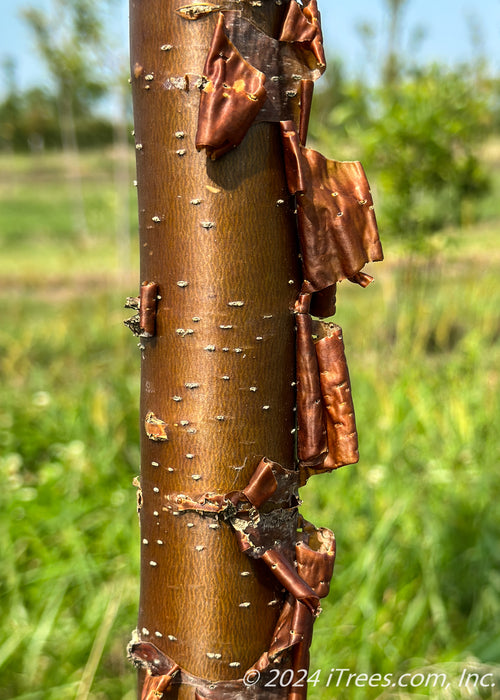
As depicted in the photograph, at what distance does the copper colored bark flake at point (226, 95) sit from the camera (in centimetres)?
60

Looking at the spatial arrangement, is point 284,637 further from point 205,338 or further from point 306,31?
point 306,31

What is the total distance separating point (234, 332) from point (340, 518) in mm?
1676

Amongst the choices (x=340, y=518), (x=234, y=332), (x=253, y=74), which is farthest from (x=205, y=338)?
(x=340, y=518)

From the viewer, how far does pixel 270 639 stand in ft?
2.42

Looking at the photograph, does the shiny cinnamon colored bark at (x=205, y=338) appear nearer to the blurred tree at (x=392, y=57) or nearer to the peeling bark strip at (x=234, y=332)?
A: the peeling bark strip at (x=234, y=332)

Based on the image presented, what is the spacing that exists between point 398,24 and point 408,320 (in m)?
3.36

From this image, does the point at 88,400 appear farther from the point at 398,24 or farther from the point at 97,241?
the point at 97,241

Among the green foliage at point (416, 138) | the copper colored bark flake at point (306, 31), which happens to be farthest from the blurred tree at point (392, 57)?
the copper colored bark flake at point (306, 31)

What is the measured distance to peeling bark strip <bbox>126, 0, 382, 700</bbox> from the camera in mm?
642

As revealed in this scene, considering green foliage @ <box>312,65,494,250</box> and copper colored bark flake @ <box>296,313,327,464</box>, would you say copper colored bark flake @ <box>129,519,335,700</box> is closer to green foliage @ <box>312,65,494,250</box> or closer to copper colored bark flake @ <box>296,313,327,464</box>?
copper colored bark flake @ <box>296,313,327,464</box>

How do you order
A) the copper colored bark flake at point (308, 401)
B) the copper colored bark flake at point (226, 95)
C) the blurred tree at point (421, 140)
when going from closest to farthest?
the copper colored bark flake at point (226, 95)
the copper colored bark flake at point (308, 401)
the blurred tree at point (421, 140)

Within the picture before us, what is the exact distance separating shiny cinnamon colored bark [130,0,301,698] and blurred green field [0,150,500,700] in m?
0.93

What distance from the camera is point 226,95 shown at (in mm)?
606

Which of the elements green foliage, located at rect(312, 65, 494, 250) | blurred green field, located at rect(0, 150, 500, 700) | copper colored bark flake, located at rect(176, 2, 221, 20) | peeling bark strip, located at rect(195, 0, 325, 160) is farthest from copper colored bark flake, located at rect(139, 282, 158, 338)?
green foliage, located at rect(312, 65, 494, 250)
